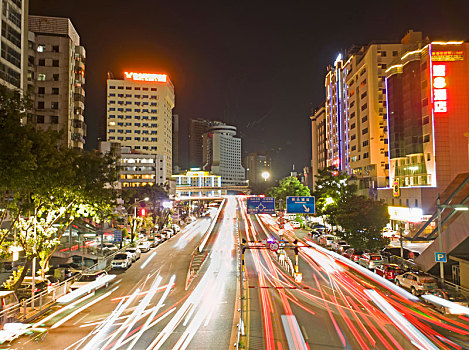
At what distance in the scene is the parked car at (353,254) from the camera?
107ft

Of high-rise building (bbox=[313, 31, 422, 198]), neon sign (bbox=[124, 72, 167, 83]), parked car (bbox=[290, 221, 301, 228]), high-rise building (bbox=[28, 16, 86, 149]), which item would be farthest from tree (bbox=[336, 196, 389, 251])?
neon sign (bbox=[124, 72, 167, 83])

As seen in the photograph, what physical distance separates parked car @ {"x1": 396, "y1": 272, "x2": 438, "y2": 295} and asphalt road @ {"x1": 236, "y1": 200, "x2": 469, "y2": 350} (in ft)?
3.81

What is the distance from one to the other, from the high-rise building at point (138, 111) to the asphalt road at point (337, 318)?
381ft

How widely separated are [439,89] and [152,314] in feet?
155

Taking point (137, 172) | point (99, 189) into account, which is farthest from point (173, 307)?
point (137, 172)

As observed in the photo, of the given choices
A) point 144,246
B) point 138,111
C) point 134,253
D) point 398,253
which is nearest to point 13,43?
point 134,253

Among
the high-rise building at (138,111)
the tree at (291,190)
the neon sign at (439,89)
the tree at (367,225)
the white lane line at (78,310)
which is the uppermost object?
the high-rise building at (138,111)

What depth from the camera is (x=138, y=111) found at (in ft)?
452

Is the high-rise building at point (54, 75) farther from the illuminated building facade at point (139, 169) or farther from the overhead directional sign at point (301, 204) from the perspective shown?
the illuminated building facade at point (139, 169)

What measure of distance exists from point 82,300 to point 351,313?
1668 cm

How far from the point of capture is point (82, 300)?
71.4ft

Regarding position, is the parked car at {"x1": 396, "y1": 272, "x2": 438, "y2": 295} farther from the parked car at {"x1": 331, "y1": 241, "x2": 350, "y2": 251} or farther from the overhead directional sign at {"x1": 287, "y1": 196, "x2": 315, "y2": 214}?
the parked car at {"x1": 331, "y1": 241, "x2": 350, "y2": 251}

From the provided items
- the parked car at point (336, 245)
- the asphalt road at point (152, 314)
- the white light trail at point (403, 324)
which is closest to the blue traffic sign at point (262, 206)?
the asphalt road at point (152, 314)

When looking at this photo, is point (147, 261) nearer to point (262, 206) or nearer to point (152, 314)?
point (262, 206)
